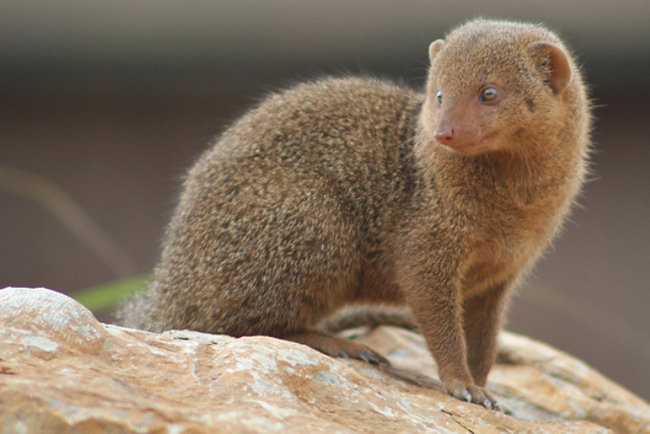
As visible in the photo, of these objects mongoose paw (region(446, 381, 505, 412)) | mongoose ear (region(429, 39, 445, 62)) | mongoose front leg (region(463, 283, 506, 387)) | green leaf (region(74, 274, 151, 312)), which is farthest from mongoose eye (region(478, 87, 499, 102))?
green leaf (region(74, 274, 151, 312))

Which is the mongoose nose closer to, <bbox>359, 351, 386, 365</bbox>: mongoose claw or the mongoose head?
the mongoose head

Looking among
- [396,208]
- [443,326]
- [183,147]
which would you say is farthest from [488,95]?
[183,147]

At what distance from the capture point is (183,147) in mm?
7172

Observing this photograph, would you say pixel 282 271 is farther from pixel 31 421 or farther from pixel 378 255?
pixel 31 421

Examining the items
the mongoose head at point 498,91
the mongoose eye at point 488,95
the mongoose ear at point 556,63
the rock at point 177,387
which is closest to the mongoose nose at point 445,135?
the mongoose head at point 498,91

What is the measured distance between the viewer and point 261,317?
377 centimetres

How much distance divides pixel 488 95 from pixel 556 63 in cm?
42

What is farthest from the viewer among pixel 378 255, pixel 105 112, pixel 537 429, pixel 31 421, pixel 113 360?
pixel 105 112

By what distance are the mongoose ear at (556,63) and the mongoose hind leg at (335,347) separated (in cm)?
160

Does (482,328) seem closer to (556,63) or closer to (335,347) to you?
(335,347)

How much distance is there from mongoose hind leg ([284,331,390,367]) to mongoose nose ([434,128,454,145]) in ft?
3.89

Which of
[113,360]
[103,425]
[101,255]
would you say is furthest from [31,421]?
[101,255]

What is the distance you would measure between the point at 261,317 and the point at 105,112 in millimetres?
3953

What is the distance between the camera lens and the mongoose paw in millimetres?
3496
